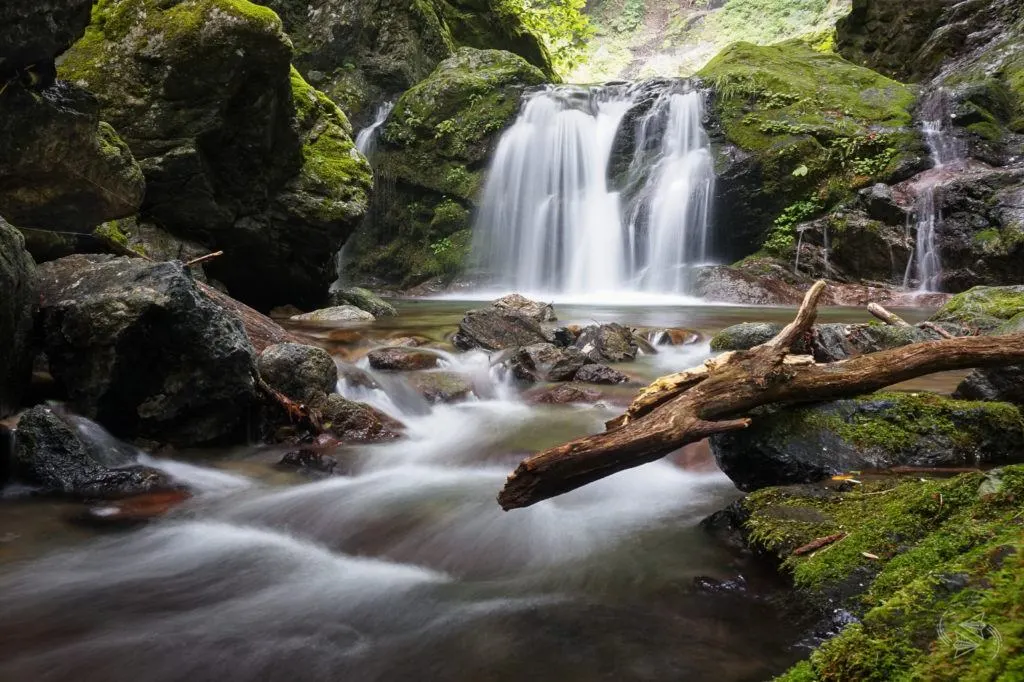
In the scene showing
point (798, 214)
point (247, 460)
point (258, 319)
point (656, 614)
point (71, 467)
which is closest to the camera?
point (656, 614)

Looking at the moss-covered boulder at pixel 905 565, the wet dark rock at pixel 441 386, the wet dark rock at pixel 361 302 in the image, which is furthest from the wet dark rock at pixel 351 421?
the wet dark rock at pixel 361 302

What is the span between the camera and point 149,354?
14.5 feet

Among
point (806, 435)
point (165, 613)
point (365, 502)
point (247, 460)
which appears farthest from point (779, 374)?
point (247, 460)

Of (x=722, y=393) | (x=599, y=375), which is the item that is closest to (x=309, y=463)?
(x=722, y=393)

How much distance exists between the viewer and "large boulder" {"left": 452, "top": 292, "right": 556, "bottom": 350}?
7863 millimetres

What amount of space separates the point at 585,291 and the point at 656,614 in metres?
13.7

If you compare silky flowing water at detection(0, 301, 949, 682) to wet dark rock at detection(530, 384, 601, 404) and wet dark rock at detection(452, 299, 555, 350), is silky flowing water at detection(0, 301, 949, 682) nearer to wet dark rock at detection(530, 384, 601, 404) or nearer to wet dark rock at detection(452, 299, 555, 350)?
wet dark rock at detection(530, 384, 601, 404)

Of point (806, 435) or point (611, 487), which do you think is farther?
point (611, 487)

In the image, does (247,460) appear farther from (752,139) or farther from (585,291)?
(752,139)

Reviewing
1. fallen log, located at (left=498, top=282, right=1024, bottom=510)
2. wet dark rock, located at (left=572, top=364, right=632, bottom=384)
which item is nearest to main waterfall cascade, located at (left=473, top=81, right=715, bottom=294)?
wet dark rock, located at (left=572, top=364, right=632, bottom=384)

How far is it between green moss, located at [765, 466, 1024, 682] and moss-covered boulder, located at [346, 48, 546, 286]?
51.6 feet

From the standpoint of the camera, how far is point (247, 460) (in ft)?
14.8

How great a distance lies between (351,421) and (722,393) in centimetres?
303

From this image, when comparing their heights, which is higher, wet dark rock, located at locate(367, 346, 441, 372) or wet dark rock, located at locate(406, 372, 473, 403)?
wet dark rock, located at locate(367, 346, 441, 372)
